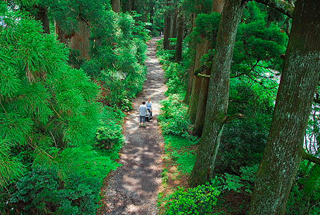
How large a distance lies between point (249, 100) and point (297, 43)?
20.1 feet

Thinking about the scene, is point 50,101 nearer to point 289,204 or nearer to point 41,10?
point 41,10

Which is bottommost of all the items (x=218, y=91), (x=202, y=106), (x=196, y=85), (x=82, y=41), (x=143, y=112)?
(x=143, y=112)

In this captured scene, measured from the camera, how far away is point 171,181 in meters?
7.08

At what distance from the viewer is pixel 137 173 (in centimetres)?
750

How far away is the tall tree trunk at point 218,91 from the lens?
509 cm

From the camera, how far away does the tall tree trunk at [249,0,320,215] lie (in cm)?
316

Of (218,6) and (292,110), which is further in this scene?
(218,6)

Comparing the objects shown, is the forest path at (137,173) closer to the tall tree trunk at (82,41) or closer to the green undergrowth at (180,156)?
the green undergrowth at (180,156)

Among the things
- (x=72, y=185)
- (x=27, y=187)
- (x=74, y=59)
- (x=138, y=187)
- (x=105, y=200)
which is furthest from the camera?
(x=74, y=59)

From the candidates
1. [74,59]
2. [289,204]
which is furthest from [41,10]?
[289,204]

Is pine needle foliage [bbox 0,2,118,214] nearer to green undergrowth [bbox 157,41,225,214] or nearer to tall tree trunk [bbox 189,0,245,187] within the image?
green undergrowth [bbox 157,41,225,214]

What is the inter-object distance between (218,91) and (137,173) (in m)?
4.03

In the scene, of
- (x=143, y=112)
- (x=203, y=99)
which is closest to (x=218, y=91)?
(x=203, y=99)

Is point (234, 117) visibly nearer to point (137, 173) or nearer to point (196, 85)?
point (137, 173)
